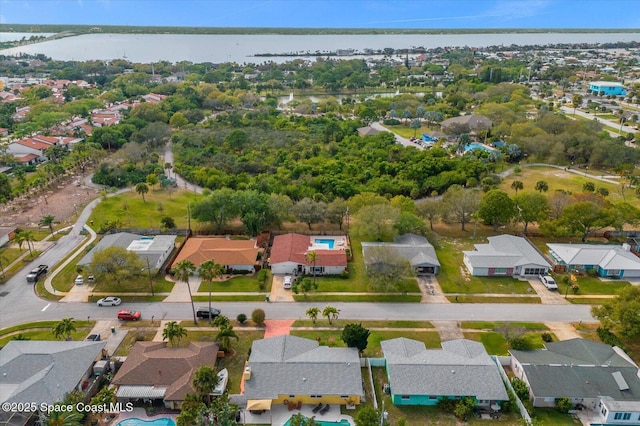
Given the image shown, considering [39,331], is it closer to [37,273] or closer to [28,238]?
[37,273]

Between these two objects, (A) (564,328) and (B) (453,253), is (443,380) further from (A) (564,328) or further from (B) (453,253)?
(B) (453,253)

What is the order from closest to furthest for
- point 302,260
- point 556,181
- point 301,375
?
point 301,375
point 302,260
point 556,181

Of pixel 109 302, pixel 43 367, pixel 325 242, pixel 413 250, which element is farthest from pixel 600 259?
pixel 43 367

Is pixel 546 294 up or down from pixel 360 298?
up

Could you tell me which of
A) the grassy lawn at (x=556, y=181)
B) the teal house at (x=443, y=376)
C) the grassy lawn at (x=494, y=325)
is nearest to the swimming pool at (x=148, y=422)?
the teal house at (x=443, y=376)

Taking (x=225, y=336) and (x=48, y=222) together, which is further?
(x=48, y=222)

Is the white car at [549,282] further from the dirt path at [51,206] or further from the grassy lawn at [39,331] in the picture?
the dirt path at [51,206]

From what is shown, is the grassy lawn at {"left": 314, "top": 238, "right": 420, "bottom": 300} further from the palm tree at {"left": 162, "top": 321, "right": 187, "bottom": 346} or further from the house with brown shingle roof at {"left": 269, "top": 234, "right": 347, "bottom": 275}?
the palm tree at {"left": 162, "top": 321, "right": 187, "bottom": 346}
